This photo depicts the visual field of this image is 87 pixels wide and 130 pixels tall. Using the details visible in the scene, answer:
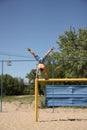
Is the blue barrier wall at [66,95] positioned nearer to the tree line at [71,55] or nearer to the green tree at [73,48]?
the tree line at [71,55]

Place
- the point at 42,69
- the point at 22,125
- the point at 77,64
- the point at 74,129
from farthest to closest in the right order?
1. the point at 77,64
2. the point at 42,69
3. the point at 22,125
4. the point at 74,129

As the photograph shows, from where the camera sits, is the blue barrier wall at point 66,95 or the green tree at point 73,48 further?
the green tree at point 73,48

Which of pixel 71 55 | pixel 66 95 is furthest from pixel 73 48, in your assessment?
pixel 66 95

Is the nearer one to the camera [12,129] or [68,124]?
[12,129]

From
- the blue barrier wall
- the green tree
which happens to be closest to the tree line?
the green tree

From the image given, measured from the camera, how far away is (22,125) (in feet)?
35.7

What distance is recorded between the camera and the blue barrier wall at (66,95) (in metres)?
16.2

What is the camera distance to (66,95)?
16.4 m

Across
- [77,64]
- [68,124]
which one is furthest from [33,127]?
[77,64]

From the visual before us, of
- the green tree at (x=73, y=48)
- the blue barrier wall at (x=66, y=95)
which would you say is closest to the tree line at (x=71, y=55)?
Result: the green tree at (x=73, y=48)

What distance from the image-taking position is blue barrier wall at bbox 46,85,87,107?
16.2 meters

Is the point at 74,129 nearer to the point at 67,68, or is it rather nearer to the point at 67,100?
the point at 67,100

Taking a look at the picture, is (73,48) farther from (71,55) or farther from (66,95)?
(66,95)

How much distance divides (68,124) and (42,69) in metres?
2.08
